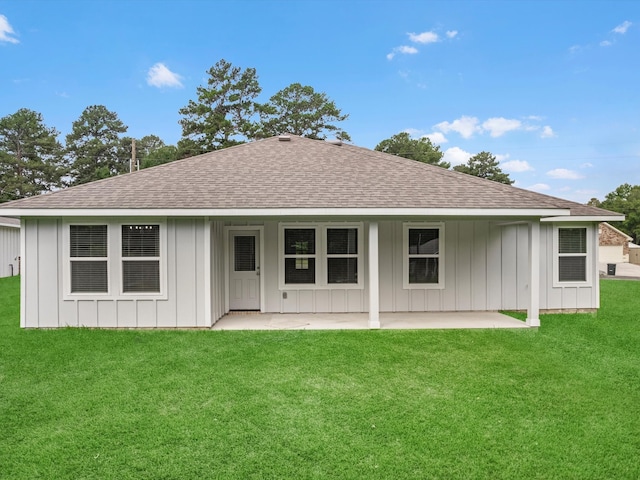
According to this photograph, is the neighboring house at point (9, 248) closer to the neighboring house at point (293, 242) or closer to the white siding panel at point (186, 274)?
the neighboring house at point (293, 242)

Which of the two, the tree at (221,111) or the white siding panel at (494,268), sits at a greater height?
the tree at (221,111)

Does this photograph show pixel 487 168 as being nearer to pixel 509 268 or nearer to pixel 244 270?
pixel 509 268

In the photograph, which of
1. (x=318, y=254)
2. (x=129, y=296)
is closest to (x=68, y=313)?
(x=129, y=296)

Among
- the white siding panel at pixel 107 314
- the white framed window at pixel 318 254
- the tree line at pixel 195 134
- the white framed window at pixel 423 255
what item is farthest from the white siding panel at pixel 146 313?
the tree line at pixel 195 134

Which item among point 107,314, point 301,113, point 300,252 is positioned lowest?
point 107,314

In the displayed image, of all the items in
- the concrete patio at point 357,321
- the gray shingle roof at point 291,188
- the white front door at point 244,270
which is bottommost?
the concrete patio at point 357,321

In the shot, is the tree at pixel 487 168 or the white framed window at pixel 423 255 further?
the tree at pixel 487 168

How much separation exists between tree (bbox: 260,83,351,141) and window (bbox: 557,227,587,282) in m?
24.4

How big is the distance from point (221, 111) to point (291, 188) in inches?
1014

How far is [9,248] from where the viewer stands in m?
17.2

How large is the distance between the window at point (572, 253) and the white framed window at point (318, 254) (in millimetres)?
4623

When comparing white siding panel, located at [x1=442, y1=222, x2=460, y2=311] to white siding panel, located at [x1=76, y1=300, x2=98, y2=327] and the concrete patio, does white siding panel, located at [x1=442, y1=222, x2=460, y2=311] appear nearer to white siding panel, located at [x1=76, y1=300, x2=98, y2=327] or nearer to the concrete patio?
the concrete patio

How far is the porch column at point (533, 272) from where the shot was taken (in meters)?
7.25

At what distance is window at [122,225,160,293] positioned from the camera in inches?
278
